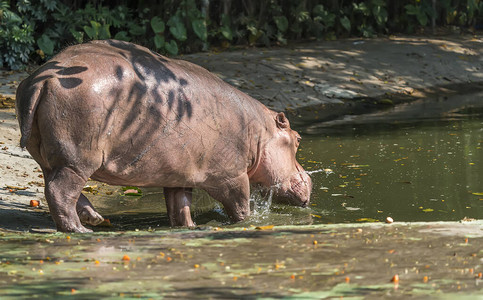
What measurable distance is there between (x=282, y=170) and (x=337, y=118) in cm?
517

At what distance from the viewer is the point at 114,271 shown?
3768mm

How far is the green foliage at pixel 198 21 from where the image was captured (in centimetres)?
1505

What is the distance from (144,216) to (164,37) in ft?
33.1

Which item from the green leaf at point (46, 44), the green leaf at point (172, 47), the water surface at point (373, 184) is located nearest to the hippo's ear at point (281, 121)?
the water surface at point (373, 184)

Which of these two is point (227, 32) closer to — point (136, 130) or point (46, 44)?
point (46, 44)

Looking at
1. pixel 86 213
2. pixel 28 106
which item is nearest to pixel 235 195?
pixel 86 213

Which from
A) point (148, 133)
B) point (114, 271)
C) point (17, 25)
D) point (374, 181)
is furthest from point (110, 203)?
point (17, 25)

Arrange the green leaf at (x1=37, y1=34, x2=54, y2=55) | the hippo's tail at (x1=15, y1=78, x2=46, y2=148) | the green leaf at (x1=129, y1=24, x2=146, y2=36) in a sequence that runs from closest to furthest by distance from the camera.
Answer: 1. the hippo's tail at (x1=15, y1=78, x2=46, y2=148)
2. the green leaf at (x1=37, y1=34, x2=54, y2=55)
3. the green leaf at (x1=129, y1=24, x2=146, y2=36)

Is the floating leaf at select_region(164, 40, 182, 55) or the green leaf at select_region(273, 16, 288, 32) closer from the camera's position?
the floating leaf at select_region(164, 40, 182, 55)

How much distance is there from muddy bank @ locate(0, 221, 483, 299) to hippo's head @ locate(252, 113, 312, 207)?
2.00 metres

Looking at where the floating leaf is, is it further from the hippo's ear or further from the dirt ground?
the hippo's ear

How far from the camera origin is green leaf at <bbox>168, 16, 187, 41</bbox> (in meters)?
16.2

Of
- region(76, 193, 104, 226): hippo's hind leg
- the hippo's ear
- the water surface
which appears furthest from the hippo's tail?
the hippo's ear

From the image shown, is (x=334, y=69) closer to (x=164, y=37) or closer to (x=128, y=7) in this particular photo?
(x=164, y=37)
